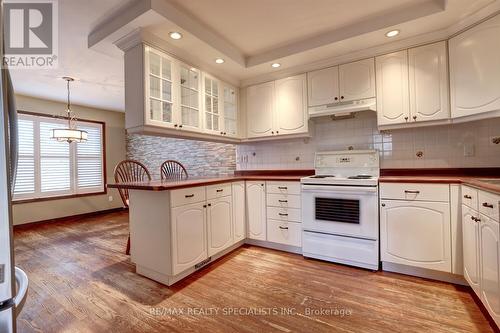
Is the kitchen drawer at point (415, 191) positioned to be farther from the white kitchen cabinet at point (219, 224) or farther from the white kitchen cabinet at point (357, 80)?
the white kitchen cabinet at point (219, 224)

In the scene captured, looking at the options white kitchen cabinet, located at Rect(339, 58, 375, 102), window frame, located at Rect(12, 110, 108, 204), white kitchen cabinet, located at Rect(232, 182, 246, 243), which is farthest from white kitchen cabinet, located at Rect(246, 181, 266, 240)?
window frame, located at Rect(12, 110, 108, 204)

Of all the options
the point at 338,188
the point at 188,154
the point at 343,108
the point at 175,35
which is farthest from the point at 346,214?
the point at 188,154

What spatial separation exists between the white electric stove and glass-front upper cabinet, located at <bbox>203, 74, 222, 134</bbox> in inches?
50.3

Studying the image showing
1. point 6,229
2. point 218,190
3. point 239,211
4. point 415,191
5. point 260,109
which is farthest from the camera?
point 260,109

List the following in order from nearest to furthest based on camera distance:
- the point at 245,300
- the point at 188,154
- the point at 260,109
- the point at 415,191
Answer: the point at 245,300
the point at 415,191
the point at 260,109
the point at 188,154

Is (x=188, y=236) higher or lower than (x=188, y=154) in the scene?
lower

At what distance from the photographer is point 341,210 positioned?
2340 millimetres

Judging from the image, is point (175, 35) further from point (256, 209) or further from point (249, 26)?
point (256, 209)

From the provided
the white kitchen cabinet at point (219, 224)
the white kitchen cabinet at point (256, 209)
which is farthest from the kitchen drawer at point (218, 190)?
the white kitchen cabinet at point (256, 209)

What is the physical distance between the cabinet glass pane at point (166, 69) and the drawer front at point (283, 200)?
1.71 metres

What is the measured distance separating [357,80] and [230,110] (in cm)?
162

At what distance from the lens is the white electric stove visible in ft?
7.23

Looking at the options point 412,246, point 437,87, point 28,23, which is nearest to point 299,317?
point 412,246

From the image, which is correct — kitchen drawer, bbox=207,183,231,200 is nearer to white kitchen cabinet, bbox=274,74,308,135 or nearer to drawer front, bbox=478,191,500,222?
white kitchen cabinet, bbox=274,74,308,135
